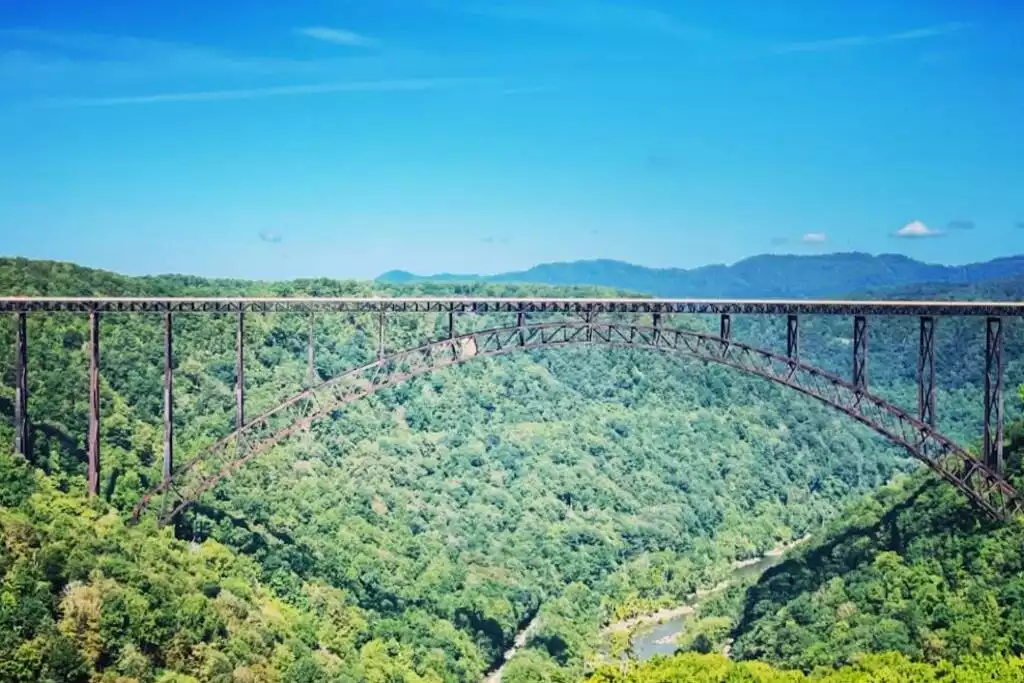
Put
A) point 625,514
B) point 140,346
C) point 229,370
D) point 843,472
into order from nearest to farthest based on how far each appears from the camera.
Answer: point 140,346, point 229,370, point 625,514, point 843,472

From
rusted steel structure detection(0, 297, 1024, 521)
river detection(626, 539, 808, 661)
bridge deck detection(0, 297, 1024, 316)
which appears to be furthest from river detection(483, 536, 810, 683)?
bridge deck detection(0, 297, 1024, 316)

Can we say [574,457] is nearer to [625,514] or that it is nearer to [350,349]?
[625,514]

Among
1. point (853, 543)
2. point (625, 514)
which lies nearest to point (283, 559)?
point (853, 543)

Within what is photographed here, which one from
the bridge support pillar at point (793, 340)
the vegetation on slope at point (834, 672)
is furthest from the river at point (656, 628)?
the bridge support pillar at point (793, 340)

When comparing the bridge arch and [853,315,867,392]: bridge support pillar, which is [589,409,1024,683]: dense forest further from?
[853,315,867,392]: bridge support pillar

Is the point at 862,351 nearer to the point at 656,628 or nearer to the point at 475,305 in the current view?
the point at 475,305

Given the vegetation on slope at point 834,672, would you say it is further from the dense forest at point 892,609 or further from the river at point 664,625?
the river at point 664,625

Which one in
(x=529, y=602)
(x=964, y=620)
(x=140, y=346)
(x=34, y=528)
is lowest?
(x=529, y=602)
